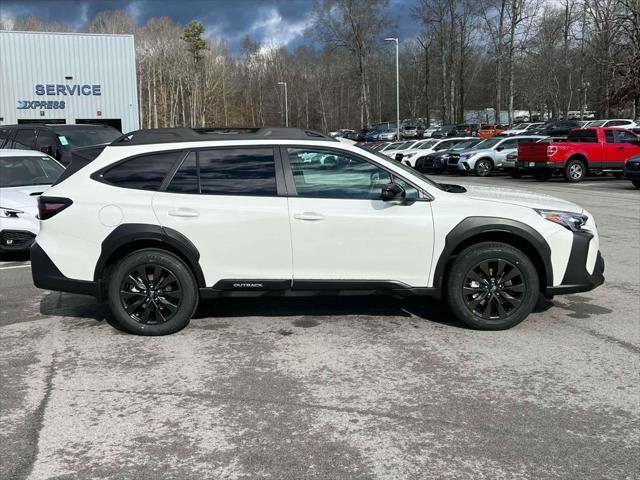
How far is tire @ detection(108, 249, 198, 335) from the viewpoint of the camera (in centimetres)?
514

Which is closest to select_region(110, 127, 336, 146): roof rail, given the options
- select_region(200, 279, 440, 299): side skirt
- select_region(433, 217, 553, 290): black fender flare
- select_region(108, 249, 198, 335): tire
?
select_region(108, 249, 198, 335): tire

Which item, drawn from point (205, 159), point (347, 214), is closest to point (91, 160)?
point (205, 159)

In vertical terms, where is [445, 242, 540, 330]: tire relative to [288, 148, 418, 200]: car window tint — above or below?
below

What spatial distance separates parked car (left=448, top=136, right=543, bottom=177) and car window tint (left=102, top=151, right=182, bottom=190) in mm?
21514

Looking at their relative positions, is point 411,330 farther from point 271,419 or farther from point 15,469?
point 15,469

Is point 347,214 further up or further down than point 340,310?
further up

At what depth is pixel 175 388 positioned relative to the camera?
4.18 metres

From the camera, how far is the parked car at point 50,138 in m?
14.2

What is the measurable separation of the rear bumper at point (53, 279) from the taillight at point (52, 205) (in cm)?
30

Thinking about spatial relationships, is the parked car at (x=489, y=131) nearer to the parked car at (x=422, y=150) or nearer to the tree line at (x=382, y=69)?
the tree line at (x=382, y=69)

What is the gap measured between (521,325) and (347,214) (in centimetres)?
191

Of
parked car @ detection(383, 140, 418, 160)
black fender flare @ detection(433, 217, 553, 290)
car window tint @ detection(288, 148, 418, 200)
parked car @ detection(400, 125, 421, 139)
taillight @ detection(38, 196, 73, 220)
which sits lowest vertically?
black fender flare @ detection(433, 217, 553, 290)

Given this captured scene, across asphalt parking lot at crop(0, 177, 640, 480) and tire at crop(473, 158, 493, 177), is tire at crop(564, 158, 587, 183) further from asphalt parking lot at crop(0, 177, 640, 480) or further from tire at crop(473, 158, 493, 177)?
asphalt parking lot at crop(0, 177, 640, 480)

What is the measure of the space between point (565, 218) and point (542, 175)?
18751 mm
